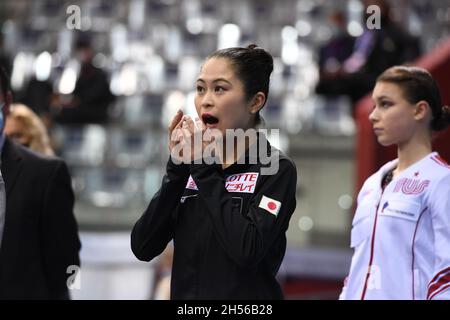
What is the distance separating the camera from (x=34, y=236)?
3.40m

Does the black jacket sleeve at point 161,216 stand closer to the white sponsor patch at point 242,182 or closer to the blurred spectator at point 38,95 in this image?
the white sponsor patch at point 242,182

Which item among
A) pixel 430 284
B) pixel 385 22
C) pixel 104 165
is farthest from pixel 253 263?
pixel 104 165

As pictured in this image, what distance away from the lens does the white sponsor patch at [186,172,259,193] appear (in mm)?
2502

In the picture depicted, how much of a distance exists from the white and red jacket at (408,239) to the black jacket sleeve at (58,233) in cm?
114

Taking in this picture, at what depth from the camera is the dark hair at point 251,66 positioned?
2.57 m

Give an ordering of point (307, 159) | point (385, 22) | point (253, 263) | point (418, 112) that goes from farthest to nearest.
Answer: point (307, 159)
point (385, 22)
point (418, 112)
point (253, 263)

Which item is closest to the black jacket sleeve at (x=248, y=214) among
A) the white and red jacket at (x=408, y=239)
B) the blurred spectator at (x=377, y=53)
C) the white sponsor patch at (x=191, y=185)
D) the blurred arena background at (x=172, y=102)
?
the white sponsor patch at (x=191, y=185)

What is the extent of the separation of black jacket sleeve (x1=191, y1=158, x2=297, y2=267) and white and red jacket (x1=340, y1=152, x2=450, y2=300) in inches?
29.4

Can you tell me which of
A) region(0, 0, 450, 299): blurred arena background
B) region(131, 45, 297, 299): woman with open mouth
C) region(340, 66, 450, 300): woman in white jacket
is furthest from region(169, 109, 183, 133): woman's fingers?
region(0, 0, 450, 299): blurred arena background

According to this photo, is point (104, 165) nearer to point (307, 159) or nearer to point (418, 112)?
point (307, 159)

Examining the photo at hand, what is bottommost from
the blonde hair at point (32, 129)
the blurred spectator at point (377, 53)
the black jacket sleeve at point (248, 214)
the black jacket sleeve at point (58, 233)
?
the black jacket sleeve at point (58, 233)

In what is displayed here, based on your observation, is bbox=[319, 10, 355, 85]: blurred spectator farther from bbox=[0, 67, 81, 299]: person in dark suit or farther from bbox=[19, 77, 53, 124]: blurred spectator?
bbox=[0, 67, 81, 299]: person in dark suit

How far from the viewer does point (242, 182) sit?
2.53 meters

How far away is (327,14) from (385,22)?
4.16m
